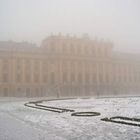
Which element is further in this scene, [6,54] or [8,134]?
[6,54]

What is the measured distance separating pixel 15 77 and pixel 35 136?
6717 cm

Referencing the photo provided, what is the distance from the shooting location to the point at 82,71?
88.1 m

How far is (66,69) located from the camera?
85562 mm

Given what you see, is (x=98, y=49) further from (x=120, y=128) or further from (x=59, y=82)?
(x=120, y=128)

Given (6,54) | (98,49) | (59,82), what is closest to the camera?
(6,54)

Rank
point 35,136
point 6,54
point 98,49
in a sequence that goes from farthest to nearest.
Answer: point 98,49 < point 6,54 < point 35,136

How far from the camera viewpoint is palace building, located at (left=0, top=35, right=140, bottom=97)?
3056 inches

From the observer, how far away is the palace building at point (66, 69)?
7762 cm

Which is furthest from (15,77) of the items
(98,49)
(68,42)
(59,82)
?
(98,49)

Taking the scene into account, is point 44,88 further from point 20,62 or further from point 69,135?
point 69,135

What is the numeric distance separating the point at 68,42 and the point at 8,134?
248ft

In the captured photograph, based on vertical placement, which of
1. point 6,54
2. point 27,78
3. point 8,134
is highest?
point 6,54

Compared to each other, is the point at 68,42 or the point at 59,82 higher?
the point at 68,42

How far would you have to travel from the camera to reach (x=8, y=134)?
42.2ft
